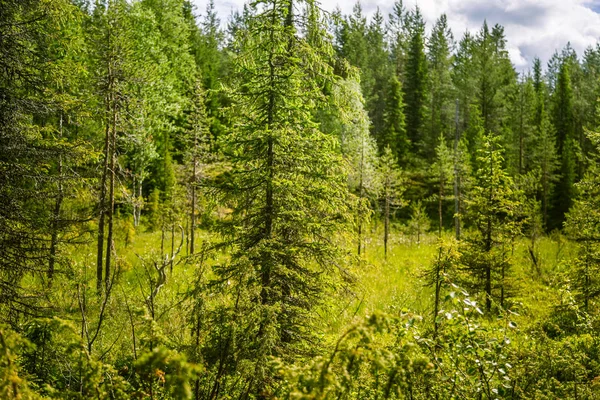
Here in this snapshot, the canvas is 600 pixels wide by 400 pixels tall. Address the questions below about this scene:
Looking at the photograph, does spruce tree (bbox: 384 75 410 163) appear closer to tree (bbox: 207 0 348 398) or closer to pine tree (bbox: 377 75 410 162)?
pine tree (bbox: 377 75 410 162)

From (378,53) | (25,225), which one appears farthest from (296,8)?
(378,53)

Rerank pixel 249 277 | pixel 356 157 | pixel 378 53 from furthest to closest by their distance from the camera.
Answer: pixel 378 53 < pixel 356 157 < pixel 249 277

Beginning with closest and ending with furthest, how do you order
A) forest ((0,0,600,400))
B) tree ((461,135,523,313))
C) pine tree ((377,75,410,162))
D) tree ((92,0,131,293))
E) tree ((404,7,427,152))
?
forest ((0,0,600,400)) < tree ((461,135,523,313)) < tree ((92,0,131,293)) < pine tree ((377,75,410,162)) < tree ((404,7,427,152))

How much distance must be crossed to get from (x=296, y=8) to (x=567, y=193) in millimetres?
34982

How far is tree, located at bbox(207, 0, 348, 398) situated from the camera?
20.5 feet

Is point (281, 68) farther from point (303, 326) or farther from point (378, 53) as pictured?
point (378, 53)

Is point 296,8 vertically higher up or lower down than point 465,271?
higher up

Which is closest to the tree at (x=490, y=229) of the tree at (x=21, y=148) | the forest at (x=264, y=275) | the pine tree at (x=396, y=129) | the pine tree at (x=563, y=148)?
the forest at (x=264, y=275)

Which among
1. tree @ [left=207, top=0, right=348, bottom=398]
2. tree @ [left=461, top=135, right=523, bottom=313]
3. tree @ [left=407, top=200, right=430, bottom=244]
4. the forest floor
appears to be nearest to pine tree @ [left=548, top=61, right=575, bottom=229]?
tree @ [left=407, top=200, right=430, bottom=244]

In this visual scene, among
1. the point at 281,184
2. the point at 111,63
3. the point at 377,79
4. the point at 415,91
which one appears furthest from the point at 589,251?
the point at 377,79

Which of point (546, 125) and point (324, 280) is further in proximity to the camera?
point (546, 125)

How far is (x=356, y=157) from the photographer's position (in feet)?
66.3

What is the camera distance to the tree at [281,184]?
20.5 feet

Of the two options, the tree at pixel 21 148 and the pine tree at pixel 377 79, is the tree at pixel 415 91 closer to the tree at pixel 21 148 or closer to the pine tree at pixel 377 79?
the pine tree at pixel 377 79
